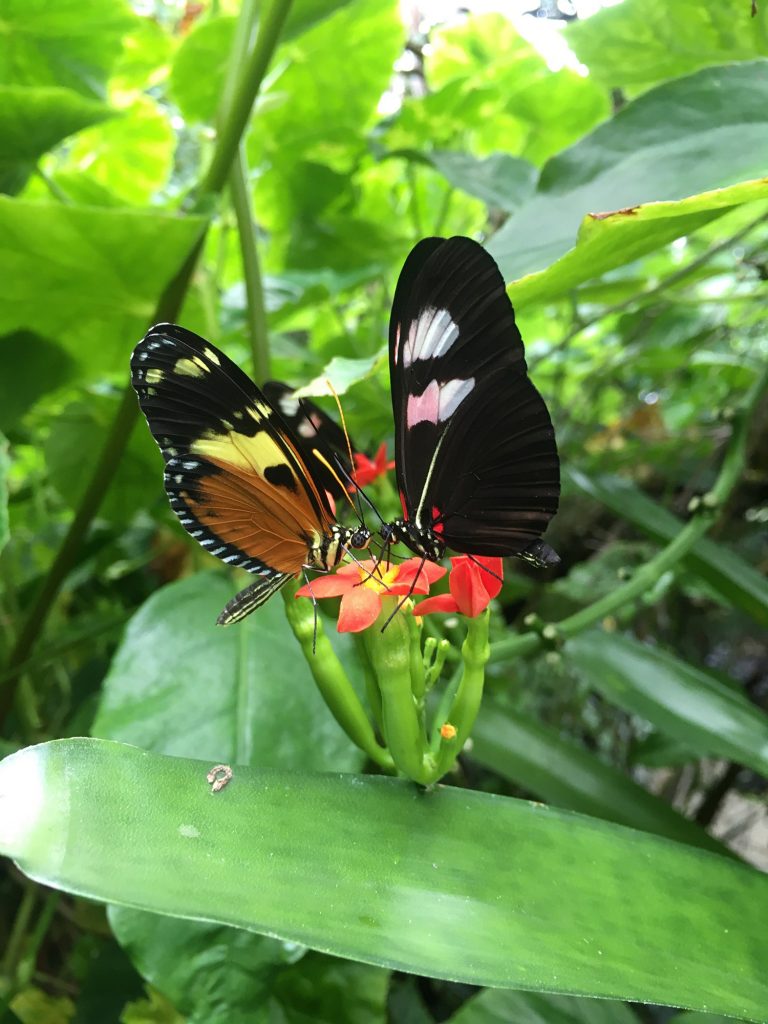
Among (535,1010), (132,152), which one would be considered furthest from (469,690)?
(132,152)

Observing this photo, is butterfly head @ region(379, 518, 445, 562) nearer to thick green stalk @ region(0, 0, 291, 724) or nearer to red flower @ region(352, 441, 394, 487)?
red flower @ region(352, 441, 394, 487)

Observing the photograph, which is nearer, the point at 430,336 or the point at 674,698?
the point at 430,336

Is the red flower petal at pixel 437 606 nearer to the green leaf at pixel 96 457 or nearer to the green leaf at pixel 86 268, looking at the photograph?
the green leaf at pixel 86 268

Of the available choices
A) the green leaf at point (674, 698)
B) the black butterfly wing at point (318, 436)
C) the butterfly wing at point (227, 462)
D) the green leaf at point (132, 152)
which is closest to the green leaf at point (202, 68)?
the green leaf at point (132, 152)


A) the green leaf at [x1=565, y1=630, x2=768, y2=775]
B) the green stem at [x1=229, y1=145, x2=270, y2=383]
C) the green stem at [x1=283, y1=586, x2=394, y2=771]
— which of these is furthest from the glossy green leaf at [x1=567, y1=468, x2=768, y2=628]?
the green stem at [x1=283, y1=586, x2=394, y2=771]

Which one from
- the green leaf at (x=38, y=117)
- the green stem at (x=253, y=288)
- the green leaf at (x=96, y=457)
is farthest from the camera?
the green leaf at (x=96, y=457)

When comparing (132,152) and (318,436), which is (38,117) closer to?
(318,436)
